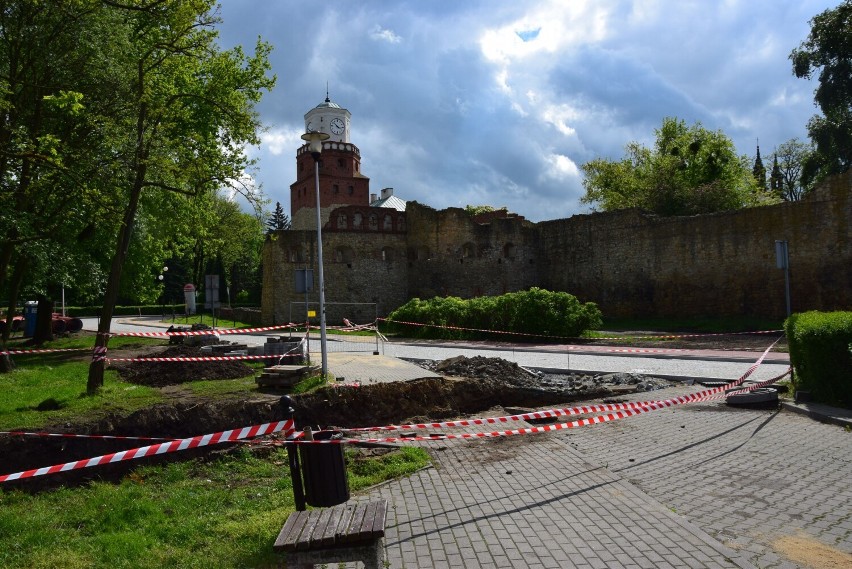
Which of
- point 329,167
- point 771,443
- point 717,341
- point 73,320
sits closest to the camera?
point 771,443

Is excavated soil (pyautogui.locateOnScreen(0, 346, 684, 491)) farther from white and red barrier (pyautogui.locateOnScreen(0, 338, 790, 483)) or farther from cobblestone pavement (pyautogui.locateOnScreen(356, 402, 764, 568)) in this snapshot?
cobblestone pavement (pyautogui.locateOnScreen(356, 402, 764, 568))

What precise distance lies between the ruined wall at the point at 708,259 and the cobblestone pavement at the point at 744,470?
19.5 m

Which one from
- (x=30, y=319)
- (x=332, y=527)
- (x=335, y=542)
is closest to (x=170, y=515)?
(x=332, y=527)

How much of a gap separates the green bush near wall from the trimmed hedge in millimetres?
12878

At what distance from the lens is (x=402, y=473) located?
6359 mm

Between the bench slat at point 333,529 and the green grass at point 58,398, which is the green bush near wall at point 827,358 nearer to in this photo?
the bench slat at point 333,529

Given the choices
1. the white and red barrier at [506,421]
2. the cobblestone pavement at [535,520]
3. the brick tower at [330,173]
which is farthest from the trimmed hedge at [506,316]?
the brick tower at [330,173]

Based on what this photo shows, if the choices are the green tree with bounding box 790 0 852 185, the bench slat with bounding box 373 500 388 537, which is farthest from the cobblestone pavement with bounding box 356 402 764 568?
the green tree with bounding box 790 0 852 185

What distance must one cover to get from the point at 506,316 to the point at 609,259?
11.1 m

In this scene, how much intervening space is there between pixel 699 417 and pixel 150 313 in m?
60.3

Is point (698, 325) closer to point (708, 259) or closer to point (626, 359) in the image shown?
point (708, 259)

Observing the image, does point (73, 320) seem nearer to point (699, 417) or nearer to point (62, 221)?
point (62, 221)

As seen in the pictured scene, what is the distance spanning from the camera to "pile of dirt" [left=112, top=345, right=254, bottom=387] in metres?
12.9

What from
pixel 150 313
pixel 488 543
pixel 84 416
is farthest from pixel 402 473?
pixel 150 313
